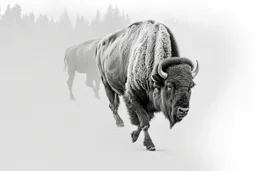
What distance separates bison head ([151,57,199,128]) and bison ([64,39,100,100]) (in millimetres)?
5221

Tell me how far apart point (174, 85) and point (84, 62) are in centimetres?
623

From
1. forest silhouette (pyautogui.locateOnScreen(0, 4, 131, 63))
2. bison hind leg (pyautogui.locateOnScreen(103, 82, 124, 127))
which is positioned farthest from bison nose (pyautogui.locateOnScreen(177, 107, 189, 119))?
forest silhouette (pyautogui.locateOnScreen(0, 4, 131, 63))

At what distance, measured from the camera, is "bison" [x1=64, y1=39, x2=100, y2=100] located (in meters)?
8.95

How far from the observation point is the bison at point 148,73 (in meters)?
3.44

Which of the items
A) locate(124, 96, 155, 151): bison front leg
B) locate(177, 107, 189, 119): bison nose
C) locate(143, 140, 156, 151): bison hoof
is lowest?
locate(143, 140, 156, 151): bison hoof

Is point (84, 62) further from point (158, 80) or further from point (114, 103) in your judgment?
point (158, 80)

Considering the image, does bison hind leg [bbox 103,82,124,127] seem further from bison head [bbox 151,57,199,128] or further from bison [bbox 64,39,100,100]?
bison [bbox 64,39,100,100]

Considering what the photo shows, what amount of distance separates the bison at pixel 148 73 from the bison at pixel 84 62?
11.1 feet
